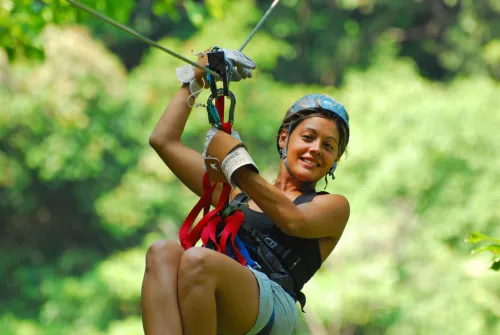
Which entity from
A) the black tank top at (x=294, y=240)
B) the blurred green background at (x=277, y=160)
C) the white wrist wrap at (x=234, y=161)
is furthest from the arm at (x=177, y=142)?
the blurred green background at (x=277, y=160)

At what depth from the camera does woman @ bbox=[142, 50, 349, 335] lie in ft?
8.64

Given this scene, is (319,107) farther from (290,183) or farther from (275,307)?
(275,307)

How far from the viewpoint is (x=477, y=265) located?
36.8 ft

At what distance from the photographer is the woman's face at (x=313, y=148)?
3.09 metres

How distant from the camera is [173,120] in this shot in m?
3.24

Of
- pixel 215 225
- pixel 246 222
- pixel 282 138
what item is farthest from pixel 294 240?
pixel 282 138

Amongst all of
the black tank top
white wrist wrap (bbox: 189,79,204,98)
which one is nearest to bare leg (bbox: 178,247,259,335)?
the black tank top

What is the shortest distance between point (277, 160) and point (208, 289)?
39.7 ft

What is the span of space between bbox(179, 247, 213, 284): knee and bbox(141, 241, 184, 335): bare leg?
0.15 ft

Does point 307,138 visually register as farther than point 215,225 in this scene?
Yes

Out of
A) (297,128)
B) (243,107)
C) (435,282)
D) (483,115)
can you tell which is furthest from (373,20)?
(297,128)

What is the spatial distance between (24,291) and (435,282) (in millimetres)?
7397

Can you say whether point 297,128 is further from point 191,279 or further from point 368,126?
point 368,126

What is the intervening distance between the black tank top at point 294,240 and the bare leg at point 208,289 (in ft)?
0.97
